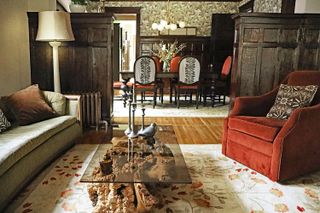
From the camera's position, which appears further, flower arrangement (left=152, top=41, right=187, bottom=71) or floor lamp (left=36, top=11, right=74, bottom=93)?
flower arrangement (left=152, top=41, right=187, bottom=71)

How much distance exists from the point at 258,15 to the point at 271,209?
3276 mm

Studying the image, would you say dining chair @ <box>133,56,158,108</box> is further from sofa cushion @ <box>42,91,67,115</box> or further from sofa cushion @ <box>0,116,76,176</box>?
sofa cushion @ <box>0,116,76,176</box>

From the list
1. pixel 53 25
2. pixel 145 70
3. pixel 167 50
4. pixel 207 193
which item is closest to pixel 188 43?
pixel 167 50

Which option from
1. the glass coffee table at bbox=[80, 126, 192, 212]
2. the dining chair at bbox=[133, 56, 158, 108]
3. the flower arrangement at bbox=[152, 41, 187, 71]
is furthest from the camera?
the flower arrangement at bbox=[152, 41, 187, 71]

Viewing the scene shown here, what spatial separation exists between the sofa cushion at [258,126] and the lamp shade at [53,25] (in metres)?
2.41

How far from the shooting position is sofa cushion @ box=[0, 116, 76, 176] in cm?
191

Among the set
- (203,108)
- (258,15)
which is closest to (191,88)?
(203,108)

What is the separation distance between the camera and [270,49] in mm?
4465

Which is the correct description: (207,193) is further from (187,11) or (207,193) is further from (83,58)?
(187,11)

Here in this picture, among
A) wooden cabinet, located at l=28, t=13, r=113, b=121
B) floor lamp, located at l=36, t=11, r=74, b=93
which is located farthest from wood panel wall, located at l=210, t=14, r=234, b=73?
floor lamp, located at l=36, t=11, r=74, b=93

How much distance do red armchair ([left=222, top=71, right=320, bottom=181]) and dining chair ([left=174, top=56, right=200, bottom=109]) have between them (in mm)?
2734

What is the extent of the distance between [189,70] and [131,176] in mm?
4127

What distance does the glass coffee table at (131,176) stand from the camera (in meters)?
1.74

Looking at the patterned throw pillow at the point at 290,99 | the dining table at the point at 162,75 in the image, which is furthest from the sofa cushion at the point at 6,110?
the dining table at the point at 162,75
